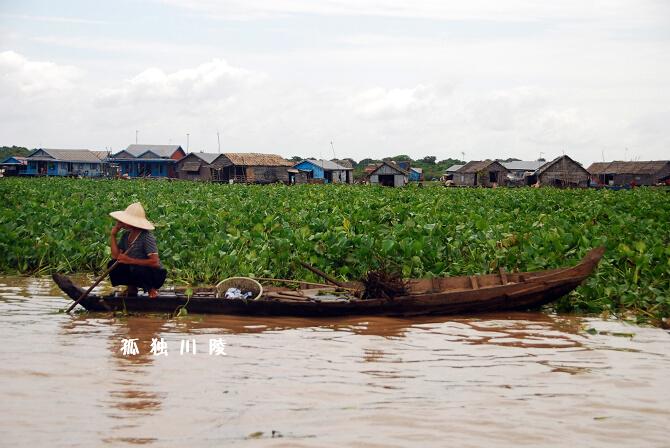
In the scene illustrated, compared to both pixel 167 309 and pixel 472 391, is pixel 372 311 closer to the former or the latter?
pixel 167 309

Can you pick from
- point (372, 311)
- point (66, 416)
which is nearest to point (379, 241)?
point (372, 311)

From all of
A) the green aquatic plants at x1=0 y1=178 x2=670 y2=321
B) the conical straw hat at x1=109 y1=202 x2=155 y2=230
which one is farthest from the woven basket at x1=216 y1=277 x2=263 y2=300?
the green aquatic plants at x1=0 y1=178 x2=670 y2=321

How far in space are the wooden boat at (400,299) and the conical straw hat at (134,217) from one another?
85cm

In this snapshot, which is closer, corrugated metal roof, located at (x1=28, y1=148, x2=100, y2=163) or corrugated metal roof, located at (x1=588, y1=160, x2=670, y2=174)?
corrugated metal roof, located at (x1=588, y1=160, x2=670, y2=174)

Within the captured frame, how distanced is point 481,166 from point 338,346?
53755mm

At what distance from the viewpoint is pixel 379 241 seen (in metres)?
12.8

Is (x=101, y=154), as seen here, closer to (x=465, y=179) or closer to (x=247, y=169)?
(x=247, y=169)

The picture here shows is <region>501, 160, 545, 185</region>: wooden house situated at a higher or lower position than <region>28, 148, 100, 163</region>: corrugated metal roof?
lower

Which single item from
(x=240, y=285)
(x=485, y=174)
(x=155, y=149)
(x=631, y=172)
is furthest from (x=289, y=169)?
(x=240, y=285)

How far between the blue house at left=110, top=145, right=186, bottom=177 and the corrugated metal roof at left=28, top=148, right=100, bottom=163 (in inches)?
126

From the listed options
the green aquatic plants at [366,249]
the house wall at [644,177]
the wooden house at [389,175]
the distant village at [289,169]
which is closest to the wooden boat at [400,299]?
the green aquatic plants at [366,249]

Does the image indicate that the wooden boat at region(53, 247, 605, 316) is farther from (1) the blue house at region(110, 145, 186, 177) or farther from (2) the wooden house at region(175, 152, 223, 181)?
(1) the blue house at region(110, 145, 186, 177)

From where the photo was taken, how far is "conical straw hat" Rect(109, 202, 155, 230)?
8742mm

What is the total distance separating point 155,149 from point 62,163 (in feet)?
25.4
